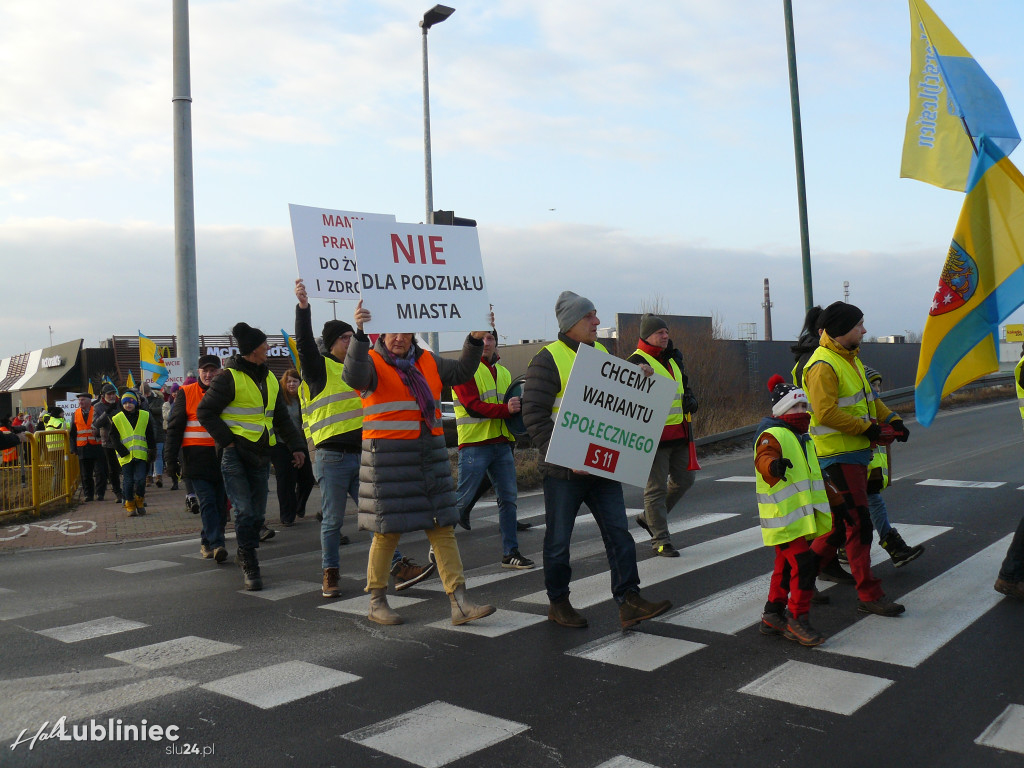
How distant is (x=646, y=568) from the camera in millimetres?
6902

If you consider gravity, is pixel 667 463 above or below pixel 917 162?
below

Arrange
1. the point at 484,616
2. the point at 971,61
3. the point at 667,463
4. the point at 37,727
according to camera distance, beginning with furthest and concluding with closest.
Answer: the point at 667,463 → the point at 971,61 → the point at 484,616 → the point at 37,727

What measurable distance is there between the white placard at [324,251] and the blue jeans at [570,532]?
3225 mm

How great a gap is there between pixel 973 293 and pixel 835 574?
7.21 feet

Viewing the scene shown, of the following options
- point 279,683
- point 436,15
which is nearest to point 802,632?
point 279,683

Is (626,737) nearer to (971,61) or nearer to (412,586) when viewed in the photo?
(412,586)

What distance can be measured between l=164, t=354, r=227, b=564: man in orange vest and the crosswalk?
1279 millimetres

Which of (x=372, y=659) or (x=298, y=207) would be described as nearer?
(x=372, y=659)

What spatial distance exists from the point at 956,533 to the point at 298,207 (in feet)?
21.4

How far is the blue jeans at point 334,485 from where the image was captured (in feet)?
21.9

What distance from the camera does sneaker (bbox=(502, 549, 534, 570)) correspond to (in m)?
7.21

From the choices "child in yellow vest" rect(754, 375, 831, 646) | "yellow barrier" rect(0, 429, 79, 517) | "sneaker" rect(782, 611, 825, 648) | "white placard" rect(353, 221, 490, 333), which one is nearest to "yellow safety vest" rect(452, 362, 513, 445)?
"white placard" rect(353, 221, 490, 333)

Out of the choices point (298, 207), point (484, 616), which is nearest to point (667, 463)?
point (484, 616)

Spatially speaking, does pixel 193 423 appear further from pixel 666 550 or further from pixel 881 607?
pixel 881 607
